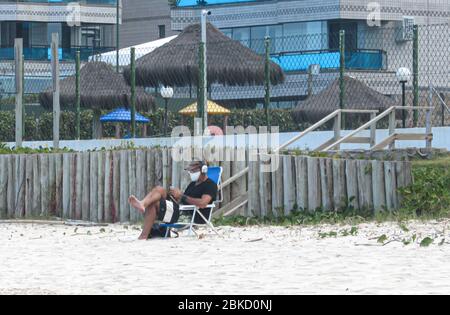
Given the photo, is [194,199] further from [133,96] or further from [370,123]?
[133,96]

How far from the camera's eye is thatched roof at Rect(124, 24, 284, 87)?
2220cm

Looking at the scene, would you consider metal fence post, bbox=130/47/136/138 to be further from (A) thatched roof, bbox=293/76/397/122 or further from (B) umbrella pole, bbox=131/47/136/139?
(A) thatched roof, bbox=293/76/397/122

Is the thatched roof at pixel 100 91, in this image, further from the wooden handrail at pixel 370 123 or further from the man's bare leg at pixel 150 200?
the man's bare leg at pixel 150 200

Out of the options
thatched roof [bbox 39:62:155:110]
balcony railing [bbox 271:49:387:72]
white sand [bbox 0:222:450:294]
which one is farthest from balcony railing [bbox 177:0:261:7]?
white sand [bbox 0:222:450:294]

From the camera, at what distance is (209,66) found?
74.4ft

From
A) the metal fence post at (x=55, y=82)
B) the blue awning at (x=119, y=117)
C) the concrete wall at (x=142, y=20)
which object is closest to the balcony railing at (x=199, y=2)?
the concrete wall at (x=142, y=20)

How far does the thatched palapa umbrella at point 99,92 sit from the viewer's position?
2416 centimetres

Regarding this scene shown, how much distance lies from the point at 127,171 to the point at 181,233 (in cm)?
258

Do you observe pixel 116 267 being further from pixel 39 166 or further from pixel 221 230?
pixel 39 166

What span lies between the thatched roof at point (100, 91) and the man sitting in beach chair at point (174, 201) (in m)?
8.52

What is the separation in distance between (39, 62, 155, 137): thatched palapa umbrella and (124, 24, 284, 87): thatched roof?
0.60m

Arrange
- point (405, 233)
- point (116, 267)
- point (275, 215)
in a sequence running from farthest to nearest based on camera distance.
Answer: point (275, 215), point (405, 233), point (116, 267)

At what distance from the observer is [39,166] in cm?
1923
